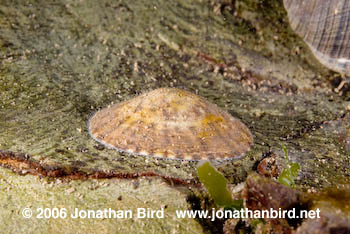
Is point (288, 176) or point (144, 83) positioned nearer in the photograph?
point (288, 176)

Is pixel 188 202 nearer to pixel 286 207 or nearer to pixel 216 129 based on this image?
pixel 286 207

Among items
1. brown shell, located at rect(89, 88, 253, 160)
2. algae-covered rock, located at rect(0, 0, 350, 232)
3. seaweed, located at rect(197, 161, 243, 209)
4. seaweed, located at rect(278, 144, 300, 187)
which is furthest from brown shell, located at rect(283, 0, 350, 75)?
seaweed, located at rect(197, 161, 243, 209)

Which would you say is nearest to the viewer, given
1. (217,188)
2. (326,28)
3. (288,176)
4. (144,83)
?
(217,188)

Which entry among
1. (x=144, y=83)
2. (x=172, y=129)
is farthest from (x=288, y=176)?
(x=144, y=83)

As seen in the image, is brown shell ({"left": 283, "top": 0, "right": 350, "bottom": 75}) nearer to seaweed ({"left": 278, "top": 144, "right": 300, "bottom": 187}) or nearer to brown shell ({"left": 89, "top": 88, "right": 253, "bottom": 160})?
brown shell ({"left": 89, "top": 88, "right": 253, "bottom": 160})

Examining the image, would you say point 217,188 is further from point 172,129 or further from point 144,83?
point 144,83

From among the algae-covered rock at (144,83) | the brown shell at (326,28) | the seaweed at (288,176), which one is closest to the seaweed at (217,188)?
the algae-covered rock at (144,83)
